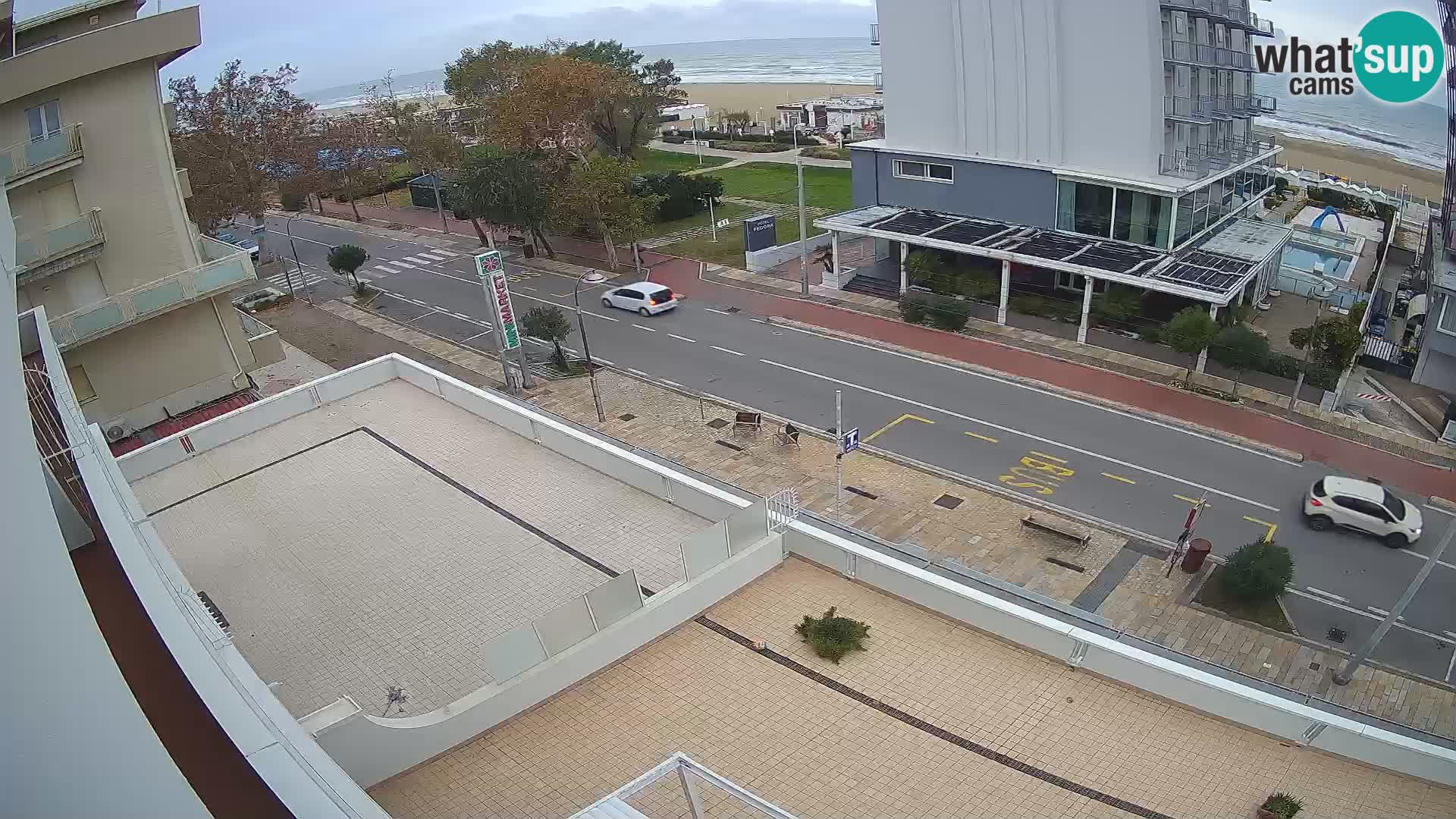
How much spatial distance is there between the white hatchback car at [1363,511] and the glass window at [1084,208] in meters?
13.4

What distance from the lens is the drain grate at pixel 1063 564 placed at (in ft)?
58.6

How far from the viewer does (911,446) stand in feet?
75.6

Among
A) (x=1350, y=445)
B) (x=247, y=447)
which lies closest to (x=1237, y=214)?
(x=1350, y=445)

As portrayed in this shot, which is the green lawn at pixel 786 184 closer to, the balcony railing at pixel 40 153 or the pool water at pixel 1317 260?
the pool water at pixel 1317 260

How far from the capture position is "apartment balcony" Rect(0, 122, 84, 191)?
1700cm

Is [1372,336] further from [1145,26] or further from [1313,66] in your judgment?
[1145,26]

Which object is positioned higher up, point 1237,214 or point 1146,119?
point 1146,119

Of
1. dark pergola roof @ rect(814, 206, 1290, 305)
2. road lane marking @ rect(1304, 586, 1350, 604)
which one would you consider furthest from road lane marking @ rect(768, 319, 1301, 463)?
road lane marking @ rect(1304, 586, 1350, 604)

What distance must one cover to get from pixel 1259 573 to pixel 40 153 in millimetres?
25862

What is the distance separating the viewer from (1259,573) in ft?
52.3

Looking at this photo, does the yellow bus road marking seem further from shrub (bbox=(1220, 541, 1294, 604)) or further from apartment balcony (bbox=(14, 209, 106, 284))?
apartment balcony (bbox=(14, 209, 106, 284))

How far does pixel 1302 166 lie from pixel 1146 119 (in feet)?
156

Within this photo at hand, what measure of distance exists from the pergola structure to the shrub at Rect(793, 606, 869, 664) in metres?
19.7

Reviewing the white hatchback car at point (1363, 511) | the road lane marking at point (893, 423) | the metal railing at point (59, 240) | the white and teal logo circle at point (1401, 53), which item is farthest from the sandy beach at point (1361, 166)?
the metal railing at point (59, 240)
